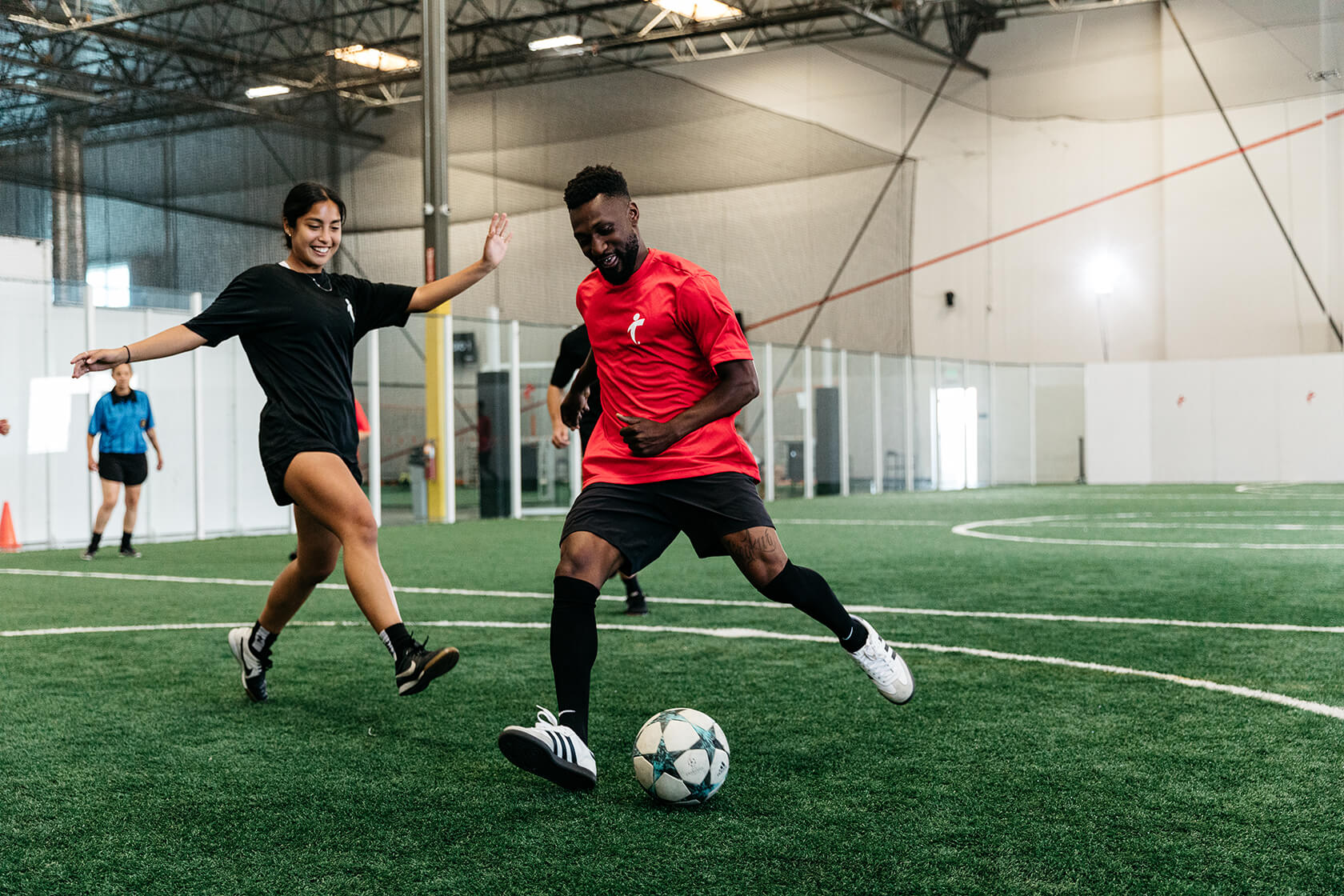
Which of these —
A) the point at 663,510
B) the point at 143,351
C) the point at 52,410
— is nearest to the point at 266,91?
the point at 52,410

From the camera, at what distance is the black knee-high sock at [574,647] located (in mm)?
3627

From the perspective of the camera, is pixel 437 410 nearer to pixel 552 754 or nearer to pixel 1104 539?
pixel 1104 539

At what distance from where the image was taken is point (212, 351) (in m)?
15.3

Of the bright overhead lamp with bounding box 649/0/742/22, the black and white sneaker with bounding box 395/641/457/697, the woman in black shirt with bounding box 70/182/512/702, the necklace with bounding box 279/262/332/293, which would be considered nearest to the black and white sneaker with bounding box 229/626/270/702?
the woman in black shirt with bounding box 70/182/512/702

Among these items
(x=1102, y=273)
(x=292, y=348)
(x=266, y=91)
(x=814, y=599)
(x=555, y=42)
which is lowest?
(x=814, y=599)

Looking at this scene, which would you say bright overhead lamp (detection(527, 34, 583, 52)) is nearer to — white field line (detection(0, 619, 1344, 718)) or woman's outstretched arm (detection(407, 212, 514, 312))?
white field line (detection(0, 619, 1344, 718))

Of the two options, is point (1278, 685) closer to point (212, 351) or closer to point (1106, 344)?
point (212, 351)

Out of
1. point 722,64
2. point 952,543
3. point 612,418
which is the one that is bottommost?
point 952,543

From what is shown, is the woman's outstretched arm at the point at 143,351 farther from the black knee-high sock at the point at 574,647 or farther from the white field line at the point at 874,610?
the white field line at the point at 874,610

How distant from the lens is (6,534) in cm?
1294

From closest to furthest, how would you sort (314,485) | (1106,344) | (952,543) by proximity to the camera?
(314,485)
(952,543)
(1106,344)

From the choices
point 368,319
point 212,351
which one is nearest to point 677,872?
point 368,319

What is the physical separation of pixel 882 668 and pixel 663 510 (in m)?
0.94

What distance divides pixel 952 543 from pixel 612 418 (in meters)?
8.39
